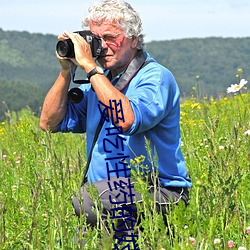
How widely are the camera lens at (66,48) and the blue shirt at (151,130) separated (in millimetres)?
294

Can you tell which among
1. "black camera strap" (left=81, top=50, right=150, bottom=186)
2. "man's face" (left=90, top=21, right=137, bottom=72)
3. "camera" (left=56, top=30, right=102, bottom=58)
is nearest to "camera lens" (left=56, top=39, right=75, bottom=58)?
"camera" (left=56, top=30, right=102, bottom=58)

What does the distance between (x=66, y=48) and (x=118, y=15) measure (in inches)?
12.0

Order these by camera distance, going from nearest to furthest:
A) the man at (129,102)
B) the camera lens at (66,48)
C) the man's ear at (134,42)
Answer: the man at (129,102)
the camera lens at (66,48)
the man's ear at (134,42)

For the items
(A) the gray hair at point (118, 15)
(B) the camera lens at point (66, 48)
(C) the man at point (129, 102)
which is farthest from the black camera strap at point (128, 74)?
(B) the camera lens at point (66, 48)

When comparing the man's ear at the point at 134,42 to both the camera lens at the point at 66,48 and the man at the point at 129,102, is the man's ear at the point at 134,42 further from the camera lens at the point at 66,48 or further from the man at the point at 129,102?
the camera lens at the point at 66,48

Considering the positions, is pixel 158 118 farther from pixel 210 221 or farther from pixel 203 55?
pixel 203 55

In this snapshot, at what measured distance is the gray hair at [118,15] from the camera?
3.38 metres

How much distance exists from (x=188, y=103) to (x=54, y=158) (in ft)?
19.8

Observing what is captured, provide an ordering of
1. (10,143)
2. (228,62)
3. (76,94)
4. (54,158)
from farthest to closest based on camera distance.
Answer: (228,62) → (10,143) → (76,94) → (54,158)

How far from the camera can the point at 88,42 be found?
129 inches

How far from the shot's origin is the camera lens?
333 cm

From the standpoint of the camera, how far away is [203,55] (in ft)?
650

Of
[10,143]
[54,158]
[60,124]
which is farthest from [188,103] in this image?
[54,158]

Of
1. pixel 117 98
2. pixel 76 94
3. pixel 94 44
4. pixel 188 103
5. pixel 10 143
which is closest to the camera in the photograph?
pixel 117 98
